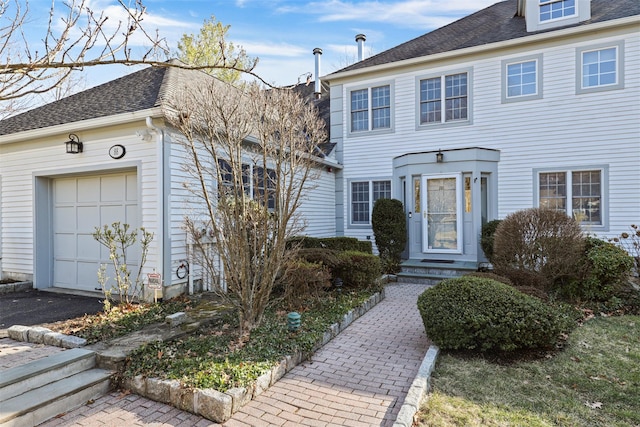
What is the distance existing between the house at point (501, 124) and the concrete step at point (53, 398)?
27.2 feet

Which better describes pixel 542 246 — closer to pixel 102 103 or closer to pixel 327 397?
pixel 327 397

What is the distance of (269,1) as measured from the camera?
6.23m

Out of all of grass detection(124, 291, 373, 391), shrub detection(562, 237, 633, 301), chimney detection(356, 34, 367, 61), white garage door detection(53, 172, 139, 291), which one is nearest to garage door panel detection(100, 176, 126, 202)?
white garage door detection(53, 172, 139, 291)

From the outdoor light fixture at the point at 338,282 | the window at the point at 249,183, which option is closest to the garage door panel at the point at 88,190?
the window at the point at 249,183

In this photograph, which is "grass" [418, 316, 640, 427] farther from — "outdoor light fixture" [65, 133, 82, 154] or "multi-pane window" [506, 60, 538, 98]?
"outdoor light fixture" [65, 133, 82, 154]

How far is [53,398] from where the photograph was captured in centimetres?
336

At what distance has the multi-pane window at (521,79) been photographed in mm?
9781

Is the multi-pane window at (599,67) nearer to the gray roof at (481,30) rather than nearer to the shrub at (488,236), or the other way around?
the gray roof at (481,30)

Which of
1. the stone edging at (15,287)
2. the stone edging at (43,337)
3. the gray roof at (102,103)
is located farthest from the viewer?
the stone edging at (15,287)

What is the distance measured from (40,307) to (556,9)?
1335 cm

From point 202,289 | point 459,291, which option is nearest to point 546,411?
point 459,291

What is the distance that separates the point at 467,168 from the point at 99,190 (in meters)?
8.65

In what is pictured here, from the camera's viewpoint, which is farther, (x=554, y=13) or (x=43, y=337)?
(x=554, y=13)

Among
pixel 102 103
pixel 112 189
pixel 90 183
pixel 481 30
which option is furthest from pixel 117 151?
pixel 481 30
